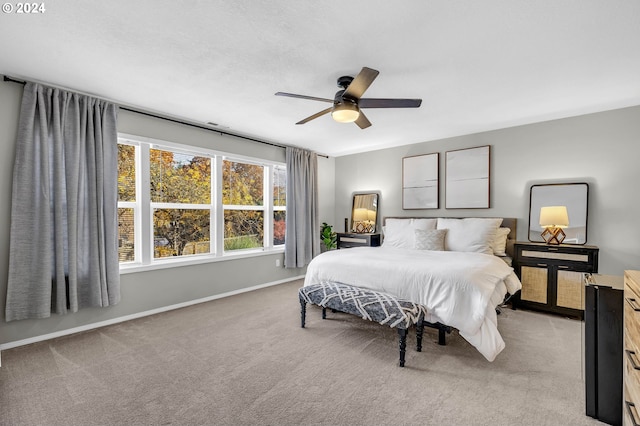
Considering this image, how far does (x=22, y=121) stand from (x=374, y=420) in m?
3.90

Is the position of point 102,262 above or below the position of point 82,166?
below

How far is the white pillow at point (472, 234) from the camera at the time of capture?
13.0 ft

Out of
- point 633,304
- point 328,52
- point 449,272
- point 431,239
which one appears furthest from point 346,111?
point 431,239

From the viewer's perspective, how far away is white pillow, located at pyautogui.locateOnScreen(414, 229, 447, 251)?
13.7 ft

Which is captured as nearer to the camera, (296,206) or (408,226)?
(408,226)

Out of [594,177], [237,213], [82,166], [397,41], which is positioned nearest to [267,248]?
[237,213]

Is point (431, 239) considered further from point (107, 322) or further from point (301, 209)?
point (107, 322)

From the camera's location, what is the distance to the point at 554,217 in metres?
3.62

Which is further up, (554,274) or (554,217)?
(554,217)

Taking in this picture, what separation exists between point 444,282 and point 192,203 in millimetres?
3423

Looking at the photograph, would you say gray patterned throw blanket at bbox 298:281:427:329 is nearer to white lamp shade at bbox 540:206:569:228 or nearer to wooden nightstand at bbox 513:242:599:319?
wooden nightstand at bbox 513:242:599:319

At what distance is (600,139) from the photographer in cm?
365

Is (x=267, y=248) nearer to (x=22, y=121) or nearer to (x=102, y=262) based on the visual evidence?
(x=102, y=262)

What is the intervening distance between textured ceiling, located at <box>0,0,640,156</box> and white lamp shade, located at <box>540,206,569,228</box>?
1.25 meters
